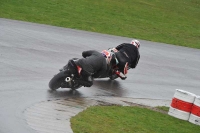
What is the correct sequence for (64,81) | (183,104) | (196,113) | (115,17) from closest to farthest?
1. (196,113)
2. (183,104)
3. (64,81)
4. (115,17)

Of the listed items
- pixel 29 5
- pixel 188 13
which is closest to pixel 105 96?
pixel 29 5

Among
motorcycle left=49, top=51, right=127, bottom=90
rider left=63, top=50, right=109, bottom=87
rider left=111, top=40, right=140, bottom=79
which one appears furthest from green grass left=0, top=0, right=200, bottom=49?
motorcycle left=49, top=51, right=127, bottom=90

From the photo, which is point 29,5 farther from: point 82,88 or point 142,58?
point 82,88

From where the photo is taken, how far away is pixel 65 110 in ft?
37.7

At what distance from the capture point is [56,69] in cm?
1549

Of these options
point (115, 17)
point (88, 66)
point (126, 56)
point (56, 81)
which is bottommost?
point (56, 81)

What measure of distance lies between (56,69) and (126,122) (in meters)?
4.76

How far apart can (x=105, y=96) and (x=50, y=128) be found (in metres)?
3.95

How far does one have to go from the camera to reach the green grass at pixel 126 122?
10414mm

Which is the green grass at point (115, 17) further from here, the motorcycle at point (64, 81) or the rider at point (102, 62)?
the motorcycle at point (64, 81)

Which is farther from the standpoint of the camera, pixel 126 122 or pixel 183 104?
pixel 183 104

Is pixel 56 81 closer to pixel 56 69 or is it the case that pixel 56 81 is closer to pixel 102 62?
pixel 102 62

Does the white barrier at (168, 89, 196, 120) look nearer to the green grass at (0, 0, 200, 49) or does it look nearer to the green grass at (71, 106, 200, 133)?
the green grass at (71, 106, 200, 133)

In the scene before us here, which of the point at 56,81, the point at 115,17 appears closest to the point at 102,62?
the point at 56,81
